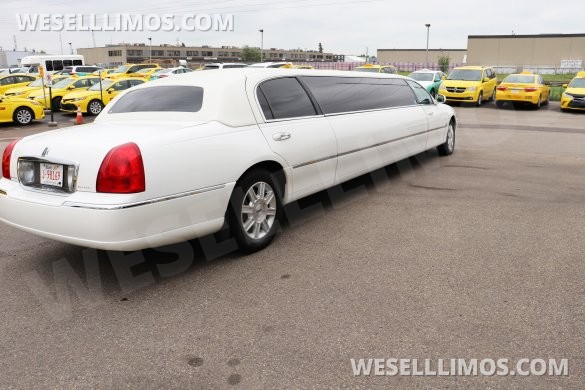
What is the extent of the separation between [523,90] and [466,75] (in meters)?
2.77

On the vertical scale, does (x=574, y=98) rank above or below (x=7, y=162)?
below

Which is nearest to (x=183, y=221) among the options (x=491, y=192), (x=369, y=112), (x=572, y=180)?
(x=369, y=112)

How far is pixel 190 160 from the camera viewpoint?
146 inches

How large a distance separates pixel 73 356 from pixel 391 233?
3167 millimetres

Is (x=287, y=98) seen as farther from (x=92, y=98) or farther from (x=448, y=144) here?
(x=92, y=98)

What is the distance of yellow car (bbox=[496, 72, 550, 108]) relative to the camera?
19.4 meters

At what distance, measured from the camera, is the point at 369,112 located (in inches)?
245

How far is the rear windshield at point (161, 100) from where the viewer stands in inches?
173

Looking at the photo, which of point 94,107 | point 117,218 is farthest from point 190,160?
point 94,107

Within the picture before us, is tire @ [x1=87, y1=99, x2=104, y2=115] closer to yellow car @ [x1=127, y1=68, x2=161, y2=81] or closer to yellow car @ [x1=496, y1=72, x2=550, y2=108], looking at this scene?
yellow car @ [x1=127, y1=68, x2=161, y2=81]

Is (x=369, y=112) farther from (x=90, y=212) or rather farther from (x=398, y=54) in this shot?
(x=398, y=54)

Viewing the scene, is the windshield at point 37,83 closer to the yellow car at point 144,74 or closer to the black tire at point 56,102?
the black tire at point 56,102

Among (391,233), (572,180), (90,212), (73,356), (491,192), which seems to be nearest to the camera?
(73,356)

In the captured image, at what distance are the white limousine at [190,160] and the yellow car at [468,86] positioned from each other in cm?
1588
